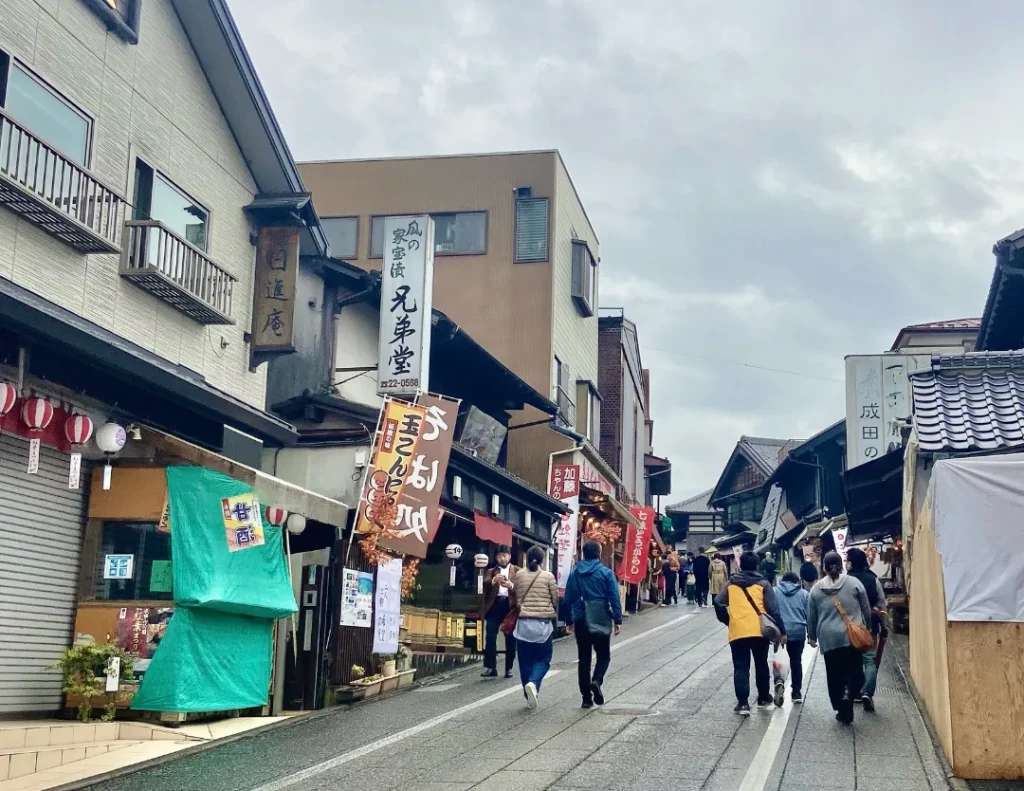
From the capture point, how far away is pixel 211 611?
13477 mm

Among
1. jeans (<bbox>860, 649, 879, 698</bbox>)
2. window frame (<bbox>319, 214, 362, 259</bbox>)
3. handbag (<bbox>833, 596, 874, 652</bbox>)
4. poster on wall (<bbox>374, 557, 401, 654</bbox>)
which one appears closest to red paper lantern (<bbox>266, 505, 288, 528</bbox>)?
poster on wall (<bbox>374, 557, 401, 654</bbox>)

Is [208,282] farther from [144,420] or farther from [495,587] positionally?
[495,587]

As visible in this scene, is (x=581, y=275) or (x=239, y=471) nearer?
(x=239, y=471)

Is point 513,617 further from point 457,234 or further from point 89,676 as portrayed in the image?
point 457,234

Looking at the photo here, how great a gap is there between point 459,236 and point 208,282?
819 inches

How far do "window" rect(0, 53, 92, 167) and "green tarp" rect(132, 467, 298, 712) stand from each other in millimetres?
3967

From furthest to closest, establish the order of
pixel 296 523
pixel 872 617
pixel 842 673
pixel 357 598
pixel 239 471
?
pixel 357 598
pixel 296 523
pixel 239 471
pixel 872 617
pixel 842 673

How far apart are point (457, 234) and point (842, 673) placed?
25637 mm

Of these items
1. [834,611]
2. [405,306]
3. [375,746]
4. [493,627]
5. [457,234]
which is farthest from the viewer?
[457,234]

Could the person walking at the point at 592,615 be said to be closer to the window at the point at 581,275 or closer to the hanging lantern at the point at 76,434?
the hanging lantern at the point at 76,434

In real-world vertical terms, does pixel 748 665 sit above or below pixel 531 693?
above

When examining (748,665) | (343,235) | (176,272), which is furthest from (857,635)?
(343,235)

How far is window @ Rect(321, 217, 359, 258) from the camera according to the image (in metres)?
36.6

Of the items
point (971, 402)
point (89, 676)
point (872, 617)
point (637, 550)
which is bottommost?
point (89, 676)
